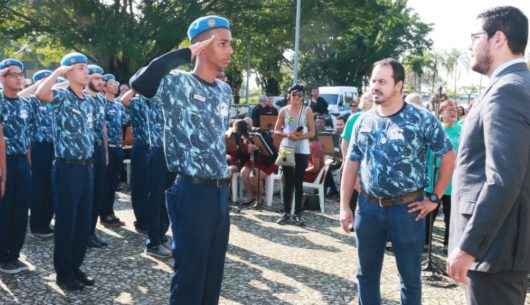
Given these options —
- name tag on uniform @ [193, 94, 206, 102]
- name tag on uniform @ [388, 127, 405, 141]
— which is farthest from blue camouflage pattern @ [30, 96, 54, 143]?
name tag on uniform @ [388, 127, 405, 141]

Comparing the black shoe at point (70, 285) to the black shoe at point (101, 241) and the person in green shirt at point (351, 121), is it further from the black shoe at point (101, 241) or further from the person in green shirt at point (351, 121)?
the person in green shirt at point (351, 121)

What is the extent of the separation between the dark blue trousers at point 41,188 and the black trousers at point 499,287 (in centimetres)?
616

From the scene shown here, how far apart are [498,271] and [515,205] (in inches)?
12.2

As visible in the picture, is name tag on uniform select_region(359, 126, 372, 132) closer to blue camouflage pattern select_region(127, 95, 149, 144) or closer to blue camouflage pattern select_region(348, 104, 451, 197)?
blue camouflage pattern select_region(348, 104, 451, 197)

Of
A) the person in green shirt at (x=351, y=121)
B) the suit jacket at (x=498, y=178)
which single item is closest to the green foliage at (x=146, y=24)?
the person in green shirt at (x=351, y=121)

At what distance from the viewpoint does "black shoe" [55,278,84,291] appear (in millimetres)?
5055

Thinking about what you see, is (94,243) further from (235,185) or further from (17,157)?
(235,185)

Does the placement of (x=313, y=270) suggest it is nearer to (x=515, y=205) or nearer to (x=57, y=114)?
(x=57, y=114)

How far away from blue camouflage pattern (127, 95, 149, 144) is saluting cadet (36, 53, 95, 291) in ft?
5.69

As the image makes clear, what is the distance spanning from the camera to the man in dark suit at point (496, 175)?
2320mm

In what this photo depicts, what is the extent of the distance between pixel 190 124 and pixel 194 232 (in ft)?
2.20

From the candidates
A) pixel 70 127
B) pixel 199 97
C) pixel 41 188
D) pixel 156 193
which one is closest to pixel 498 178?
pixel 199 97

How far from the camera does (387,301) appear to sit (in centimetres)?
503

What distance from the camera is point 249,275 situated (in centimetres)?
575
